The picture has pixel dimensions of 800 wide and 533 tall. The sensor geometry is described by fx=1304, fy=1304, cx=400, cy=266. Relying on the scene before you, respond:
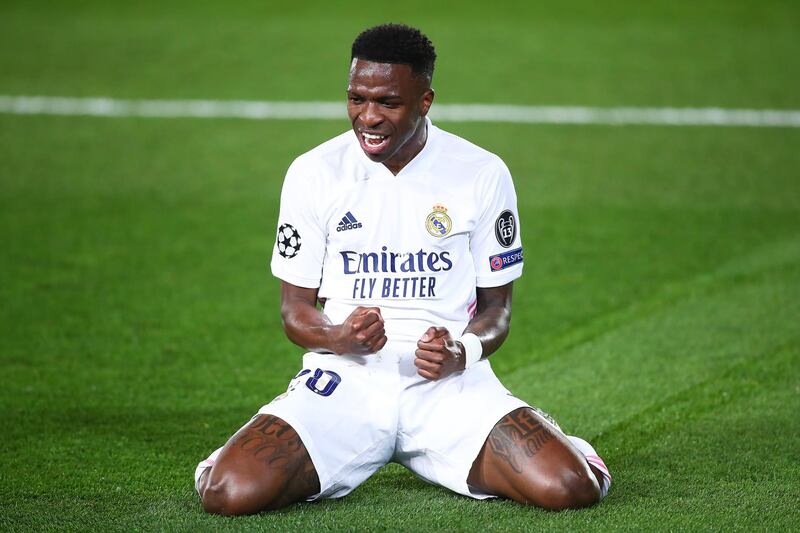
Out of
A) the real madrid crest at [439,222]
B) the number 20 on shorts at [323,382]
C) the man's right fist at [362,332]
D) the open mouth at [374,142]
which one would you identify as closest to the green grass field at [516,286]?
the number 20 on shorts at [323,382]

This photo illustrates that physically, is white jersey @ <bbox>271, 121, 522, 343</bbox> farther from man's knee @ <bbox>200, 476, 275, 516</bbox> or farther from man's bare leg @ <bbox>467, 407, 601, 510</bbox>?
man's knee @ <bbox>200, 476, 275, 516</bbox>

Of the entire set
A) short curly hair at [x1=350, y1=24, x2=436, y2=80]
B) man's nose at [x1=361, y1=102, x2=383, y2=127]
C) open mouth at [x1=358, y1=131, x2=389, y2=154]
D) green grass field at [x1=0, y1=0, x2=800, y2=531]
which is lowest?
green grass field at [x1=0, y1=0, x2=800, y2=531]

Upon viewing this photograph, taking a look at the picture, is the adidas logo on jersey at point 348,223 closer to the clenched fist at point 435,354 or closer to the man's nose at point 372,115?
the man's nose at point 372,115

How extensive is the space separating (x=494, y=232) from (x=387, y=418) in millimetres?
837

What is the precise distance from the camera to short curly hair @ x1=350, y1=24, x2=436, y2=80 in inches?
188

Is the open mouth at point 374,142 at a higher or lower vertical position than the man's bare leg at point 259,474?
higher

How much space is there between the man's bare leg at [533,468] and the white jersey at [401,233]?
49 centimetres

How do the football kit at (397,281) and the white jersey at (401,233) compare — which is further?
the white jersey at (401,233)

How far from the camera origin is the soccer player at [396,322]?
182 inches

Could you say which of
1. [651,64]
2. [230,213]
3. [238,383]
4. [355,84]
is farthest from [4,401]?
[651,64]

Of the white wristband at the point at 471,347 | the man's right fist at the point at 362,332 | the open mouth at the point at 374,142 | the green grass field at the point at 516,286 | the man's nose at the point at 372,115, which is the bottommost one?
the green grass field at the point at 516,286

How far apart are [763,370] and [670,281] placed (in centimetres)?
153

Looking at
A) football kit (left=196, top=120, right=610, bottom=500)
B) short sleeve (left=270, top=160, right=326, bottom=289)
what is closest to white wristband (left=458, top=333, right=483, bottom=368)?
football kit (left=196, top=120, right=610, bottom=500)

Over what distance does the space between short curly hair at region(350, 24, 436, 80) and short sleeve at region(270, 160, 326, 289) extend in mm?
523
